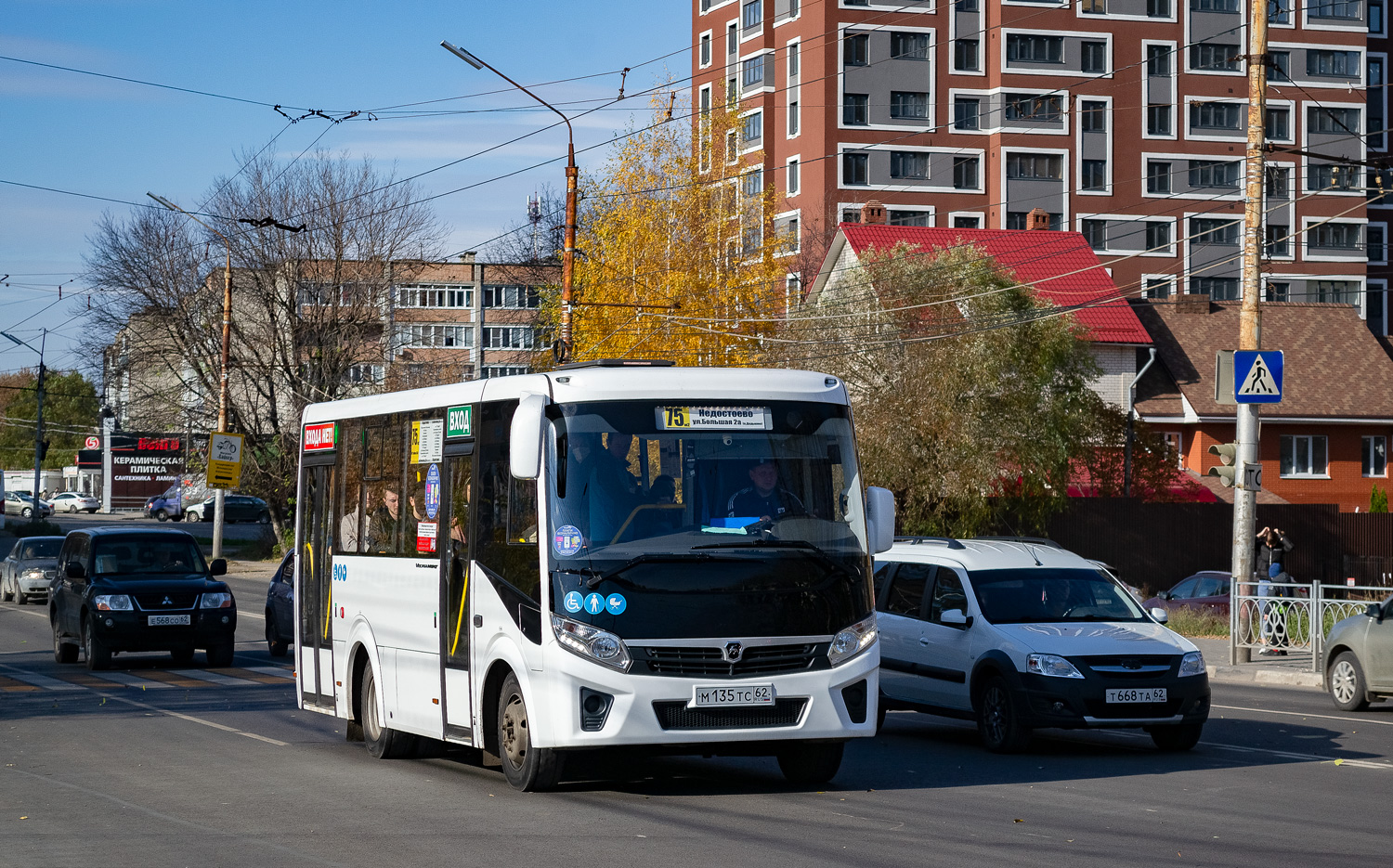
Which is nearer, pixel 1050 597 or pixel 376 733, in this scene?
pixel 376 733

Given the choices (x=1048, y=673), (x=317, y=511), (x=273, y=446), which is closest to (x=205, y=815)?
(x=317, y=511)

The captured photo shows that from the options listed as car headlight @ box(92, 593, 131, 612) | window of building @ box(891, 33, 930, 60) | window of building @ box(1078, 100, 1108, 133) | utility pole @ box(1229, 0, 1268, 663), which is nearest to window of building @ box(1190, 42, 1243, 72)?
window of building @ box(1078, 100, 1108, 133)

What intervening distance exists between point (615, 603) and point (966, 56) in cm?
7577

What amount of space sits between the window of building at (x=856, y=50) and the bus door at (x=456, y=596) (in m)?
70.9

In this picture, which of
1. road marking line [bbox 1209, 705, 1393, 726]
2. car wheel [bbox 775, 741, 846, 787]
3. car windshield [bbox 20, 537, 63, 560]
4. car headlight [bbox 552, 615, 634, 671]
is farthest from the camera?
car windshield [bbox 20, 537, 63, 560]

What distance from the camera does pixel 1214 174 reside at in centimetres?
8731

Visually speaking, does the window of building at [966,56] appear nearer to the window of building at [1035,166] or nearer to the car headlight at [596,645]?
the window of building at [1035,166]

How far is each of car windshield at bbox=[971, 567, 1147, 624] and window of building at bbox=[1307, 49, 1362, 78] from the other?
81.9 meters

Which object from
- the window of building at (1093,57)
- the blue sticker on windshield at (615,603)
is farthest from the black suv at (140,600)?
the window of building at (1093,57)

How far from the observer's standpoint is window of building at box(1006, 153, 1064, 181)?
82.6 metres

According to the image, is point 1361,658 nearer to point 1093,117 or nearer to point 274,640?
point 274,640

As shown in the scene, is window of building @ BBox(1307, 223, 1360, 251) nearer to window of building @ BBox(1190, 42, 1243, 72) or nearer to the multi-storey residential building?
the multi-storey residential building

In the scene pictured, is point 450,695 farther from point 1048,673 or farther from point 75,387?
point 75,387

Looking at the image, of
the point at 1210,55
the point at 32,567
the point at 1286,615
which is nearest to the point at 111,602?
the point at 1286,615
